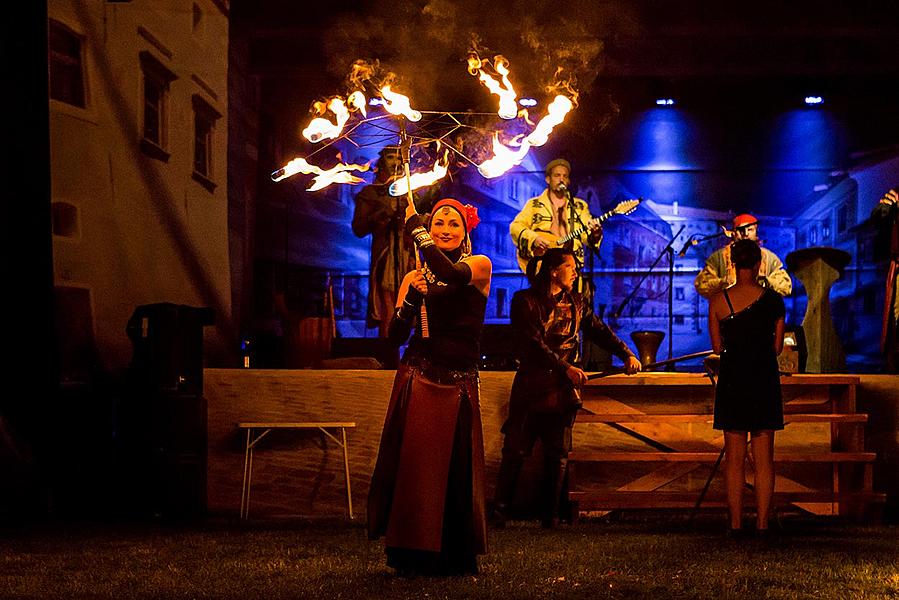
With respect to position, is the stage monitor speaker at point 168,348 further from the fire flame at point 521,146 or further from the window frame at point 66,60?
the fire flame at point 521,146

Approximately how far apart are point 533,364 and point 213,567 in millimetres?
2725

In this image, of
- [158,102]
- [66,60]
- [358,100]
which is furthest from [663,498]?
[66,60]

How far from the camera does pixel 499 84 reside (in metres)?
6.07

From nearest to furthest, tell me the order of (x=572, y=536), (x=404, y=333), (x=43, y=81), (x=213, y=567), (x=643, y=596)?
(x=643, y=596), (x=404, y=333), (x=213, y=567), (x=572, y=536), (x=43, y=81)

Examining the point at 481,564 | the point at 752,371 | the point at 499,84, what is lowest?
the point at 481,564

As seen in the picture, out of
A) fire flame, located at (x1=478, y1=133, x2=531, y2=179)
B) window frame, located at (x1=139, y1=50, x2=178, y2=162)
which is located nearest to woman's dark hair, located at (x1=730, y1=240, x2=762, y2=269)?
fire flame, located at (x1=478, y1=133, x2=531, y2=179)

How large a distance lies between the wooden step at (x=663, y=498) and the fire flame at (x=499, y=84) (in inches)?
126

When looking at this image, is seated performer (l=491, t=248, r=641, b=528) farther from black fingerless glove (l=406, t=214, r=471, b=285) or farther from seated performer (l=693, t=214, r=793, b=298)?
seated performer (l=693, t=214, r=793, b=298)

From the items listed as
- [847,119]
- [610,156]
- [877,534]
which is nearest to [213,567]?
[877,534]

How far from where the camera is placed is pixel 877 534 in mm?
6980

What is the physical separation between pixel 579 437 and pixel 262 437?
2.50m

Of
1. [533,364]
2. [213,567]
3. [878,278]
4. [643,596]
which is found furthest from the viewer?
[878,278]

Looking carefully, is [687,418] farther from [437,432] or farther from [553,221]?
[437,432]

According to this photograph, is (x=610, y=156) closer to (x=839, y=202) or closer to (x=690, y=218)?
(x=690, y=218)
